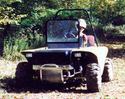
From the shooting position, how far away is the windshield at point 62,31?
11.1m

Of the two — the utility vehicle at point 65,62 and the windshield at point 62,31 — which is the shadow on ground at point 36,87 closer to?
the utility vehicle at point 65,62

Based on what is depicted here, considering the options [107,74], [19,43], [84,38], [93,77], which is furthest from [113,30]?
[93,77]

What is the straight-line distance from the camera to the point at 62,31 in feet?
37.1

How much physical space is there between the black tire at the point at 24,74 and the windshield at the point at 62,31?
3.25 feet

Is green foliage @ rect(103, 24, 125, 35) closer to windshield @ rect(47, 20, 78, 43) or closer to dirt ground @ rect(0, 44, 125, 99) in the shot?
dirt ground @ rect(0, 44, 125, 99)

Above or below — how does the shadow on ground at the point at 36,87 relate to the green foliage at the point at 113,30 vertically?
above

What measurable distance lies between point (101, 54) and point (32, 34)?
9161 millimetres

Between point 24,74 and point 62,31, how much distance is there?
1563 millimetres

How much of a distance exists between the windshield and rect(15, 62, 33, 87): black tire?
992mm

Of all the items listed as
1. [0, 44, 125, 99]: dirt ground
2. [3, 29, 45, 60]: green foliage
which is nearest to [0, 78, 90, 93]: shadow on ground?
[0, 44, 125, 99]: dirt ground

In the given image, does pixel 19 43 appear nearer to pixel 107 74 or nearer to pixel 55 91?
pixel 107 74

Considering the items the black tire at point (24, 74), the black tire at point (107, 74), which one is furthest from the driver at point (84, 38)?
the black tire at point (24, 74)

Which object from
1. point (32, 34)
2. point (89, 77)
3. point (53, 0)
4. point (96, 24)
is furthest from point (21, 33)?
point (96, 24)

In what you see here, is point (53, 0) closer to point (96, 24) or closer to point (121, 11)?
point (121, 11)
